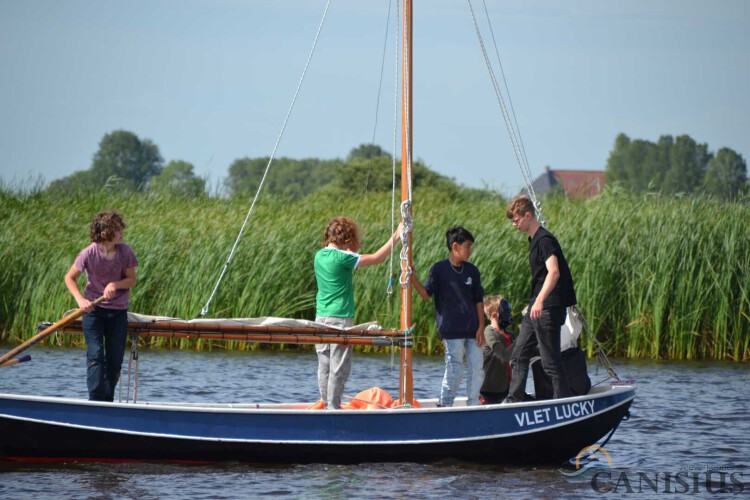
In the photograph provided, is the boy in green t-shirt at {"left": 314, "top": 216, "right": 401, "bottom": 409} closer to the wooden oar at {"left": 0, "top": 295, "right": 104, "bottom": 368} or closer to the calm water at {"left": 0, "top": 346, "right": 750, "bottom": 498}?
the calm water at {"left": 0, "top": 346, "right": 750, "bottom": 498}

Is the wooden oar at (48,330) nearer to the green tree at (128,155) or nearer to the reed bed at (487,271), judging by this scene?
the reed bed at (487,271)

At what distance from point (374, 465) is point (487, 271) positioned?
7472 millimetres

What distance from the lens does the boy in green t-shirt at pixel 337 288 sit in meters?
9.97

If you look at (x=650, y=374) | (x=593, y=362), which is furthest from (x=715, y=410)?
(x=593, y=362)

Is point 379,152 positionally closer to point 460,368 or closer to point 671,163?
point 671,163

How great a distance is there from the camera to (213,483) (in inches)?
379

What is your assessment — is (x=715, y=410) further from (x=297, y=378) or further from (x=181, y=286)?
(x=181, y=286)

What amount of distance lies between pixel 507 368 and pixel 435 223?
7636 mm

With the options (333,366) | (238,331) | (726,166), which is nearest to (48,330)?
(238,331)

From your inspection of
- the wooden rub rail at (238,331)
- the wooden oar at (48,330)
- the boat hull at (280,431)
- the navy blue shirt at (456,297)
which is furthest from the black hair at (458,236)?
the wooden oar at (48,330)

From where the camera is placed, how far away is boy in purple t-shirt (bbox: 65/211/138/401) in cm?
991

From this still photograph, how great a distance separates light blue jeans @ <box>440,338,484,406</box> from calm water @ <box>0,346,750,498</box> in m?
0.60

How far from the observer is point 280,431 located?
9961 millimetres

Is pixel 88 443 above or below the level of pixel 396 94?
below
